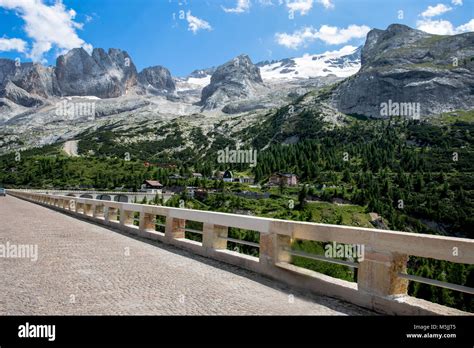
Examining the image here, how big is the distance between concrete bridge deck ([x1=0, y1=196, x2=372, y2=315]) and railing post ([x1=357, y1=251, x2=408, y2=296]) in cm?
46

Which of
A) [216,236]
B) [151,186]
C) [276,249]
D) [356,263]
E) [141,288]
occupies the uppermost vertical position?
[356,263]

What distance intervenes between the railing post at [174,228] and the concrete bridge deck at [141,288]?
7.01 ft

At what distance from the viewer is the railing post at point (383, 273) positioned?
616 centimetres

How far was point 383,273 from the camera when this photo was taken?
6.26 meters

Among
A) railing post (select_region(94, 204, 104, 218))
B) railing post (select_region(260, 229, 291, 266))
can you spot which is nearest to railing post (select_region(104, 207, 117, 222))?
Answer: railing post (select_region(94, 204, 104, 218))

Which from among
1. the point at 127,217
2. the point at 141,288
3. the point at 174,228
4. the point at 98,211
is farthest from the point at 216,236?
the point at 98,211

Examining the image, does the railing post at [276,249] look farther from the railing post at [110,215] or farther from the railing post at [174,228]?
the railing post at [110,215]

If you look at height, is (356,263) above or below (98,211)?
above

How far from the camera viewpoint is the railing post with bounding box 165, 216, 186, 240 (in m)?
13.9

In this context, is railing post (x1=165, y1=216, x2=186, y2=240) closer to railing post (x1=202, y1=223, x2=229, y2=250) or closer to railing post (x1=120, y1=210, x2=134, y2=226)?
railing post (x1=202, y1=223, x2=229, y2=250)

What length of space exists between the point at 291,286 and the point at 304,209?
12216cm

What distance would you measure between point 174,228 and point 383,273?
29.3ft

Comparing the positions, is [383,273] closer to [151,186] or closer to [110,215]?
[110,215]

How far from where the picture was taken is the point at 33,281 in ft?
25.4
